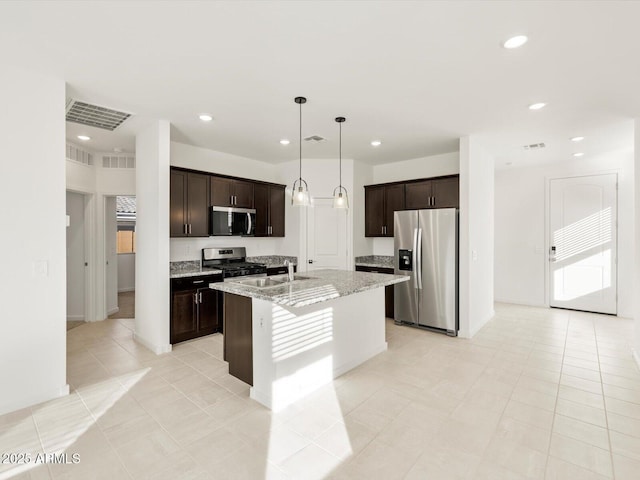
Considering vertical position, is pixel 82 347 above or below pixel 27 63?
below

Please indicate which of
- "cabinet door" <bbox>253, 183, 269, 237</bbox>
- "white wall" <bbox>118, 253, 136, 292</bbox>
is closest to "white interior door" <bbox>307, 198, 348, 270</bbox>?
"cabinet door" <bbox>253, 183, 269, 237</bbox>

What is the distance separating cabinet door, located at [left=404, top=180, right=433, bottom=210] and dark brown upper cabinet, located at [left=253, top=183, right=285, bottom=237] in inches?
89.7

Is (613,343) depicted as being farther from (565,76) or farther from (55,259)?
(55,259)

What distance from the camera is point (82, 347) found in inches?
160

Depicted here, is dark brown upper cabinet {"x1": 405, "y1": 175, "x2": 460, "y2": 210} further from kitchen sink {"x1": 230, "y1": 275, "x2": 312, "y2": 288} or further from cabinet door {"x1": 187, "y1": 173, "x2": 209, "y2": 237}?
cabinet door {"x1": 187, "y1": 173, "x2": 209, "y2": 237}

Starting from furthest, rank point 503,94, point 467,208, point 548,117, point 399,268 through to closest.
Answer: point 399,268 → point 467,208 → point 548,117 → point 503,94

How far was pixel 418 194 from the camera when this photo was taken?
533 centimetres

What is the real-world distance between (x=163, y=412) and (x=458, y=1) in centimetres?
359

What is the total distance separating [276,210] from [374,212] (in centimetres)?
184

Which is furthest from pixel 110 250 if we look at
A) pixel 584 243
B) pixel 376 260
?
pixel 584 243

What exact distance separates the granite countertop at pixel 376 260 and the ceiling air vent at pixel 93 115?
416 centimetres

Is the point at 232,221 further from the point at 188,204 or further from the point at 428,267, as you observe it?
the point at 428,267

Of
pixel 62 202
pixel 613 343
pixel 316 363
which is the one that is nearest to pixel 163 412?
pixel 316 363

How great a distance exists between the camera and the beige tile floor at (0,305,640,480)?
199cm
